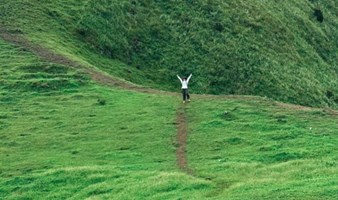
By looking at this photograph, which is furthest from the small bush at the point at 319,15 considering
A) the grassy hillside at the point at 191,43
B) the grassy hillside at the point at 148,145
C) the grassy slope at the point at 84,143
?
the grassy hillside at the point at 148,145

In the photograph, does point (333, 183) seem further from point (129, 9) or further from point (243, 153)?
point (129, 9)

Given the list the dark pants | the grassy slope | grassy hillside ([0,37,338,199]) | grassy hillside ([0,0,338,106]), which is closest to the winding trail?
grassy hillside ([0,37,338,199])

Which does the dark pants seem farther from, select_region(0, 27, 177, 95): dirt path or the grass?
select_region(0, 27, 177, 95): dirt path

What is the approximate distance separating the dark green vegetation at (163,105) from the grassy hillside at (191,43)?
17cm

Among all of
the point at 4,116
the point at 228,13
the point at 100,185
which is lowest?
the point at 100,185

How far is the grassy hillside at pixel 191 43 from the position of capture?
60.7 m

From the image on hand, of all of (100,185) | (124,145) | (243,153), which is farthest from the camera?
(124,145)

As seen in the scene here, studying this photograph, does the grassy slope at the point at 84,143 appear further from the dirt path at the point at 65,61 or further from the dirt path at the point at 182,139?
the dirt path at the point at 65,61

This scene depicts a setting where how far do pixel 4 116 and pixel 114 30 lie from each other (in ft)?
83.9

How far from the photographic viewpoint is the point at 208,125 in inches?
1494

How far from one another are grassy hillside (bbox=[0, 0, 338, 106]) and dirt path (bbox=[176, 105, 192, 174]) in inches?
677

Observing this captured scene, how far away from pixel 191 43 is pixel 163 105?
26.0 m

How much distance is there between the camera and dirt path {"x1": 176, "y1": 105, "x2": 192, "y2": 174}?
1276 inches

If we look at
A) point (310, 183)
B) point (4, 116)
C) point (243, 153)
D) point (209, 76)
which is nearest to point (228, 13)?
point (209, 76)
